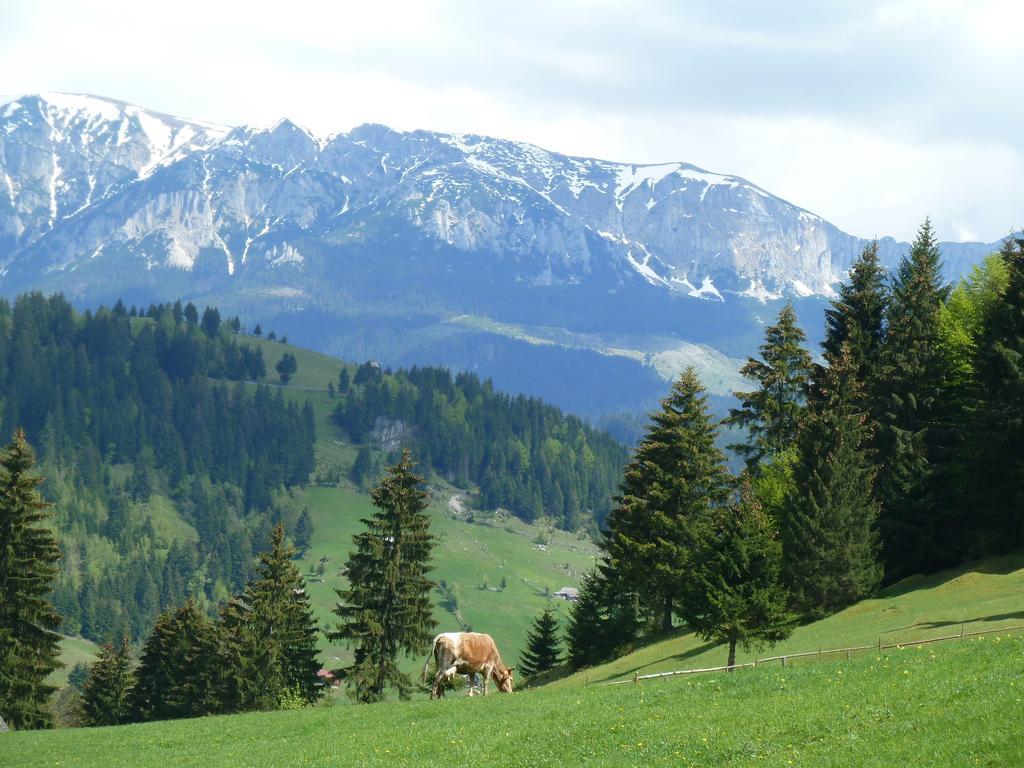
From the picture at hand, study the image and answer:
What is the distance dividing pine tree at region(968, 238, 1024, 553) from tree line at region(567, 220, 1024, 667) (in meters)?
0.09

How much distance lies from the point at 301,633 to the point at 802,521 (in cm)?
3586

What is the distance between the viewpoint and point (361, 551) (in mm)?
71875

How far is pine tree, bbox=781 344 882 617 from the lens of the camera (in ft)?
213

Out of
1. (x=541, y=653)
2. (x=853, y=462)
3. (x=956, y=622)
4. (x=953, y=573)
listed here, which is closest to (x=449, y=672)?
(x=956, y=622)

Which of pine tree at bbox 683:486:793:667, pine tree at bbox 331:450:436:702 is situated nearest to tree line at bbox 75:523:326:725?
pine tree at bbox 331:450:436:702

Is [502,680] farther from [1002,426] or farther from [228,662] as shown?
[228,662]

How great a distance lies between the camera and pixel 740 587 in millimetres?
53000

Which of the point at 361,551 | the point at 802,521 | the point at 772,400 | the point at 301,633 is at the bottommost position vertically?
the point at 301,633

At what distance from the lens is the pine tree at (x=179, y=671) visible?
83.9m

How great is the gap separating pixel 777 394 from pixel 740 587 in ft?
99.4

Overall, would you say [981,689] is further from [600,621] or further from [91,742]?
[600,621]

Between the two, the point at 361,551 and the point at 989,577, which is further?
the point at 361,551

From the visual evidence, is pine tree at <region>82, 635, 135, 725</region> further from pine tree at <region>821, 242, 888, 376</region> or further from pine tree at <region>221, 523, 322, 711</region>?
pine tree at <region>821, 242, 888, 376</region>

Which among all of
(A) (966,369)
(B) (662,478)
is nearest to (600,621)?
(B) (662,478)
